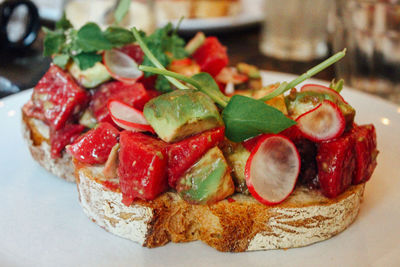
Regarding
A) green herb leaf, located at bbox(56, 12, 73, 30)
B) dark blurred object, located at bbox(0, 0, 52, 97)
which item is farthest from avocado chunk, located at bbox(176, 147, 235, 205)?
dark blurred object, located at bbox(0, 0, 52, 97)

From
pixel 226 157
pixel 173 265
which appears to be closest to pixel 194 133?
pixel 226 157

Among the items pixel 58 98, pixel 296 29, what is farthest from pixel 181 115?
pixel 296 29

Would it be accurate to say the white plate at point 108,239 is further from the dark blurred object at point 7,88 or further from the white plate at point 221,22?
the white plate at point 221,22

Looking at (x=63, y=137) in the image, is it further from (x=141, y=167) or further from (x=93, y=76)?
(x=141, y=167)

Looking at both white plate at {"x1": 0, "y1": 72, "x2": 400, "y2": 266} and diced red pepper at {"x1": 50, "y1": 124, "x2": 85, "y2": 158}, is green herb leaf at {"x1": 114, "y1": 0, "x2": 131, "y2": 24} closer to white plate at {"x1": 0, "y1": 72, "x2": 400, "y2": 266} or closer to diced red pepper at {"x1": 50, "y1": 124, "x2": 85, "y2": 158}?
diced red pepper at {"x1": 50, "y1": 124, "x2": 85, "y2": 158}

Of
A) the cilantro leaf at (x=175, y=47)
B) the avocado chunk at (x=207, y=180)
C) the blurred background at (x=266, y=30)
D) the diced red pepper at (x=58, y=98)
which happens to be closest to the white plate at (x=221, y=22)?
the blurred background at (x=266, y=30)

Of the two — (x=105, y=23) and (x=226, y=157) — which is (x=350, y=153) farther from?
(x=105, y=23)

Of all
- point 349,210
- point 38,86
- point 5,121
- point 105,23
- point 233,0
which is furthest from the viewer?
point 233,0
